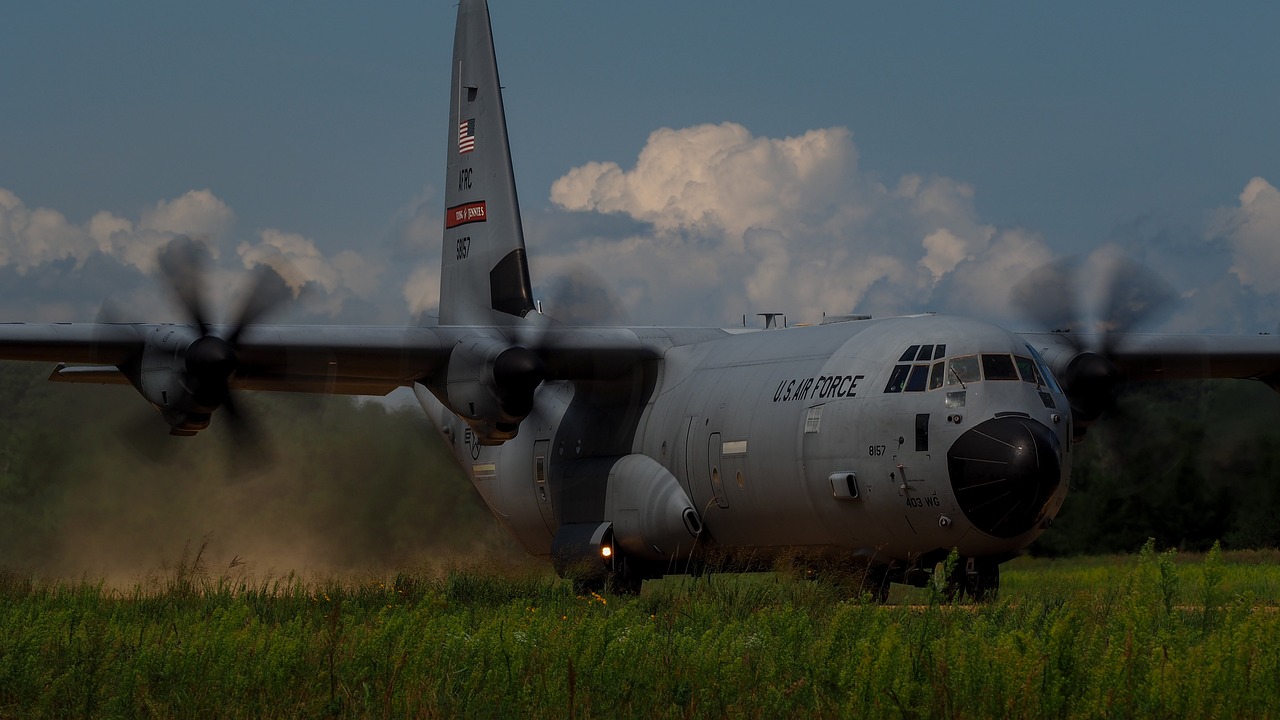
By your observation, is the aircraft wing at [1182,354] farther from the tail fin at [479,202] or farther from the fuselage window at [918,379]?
the tail fin at [479,202]

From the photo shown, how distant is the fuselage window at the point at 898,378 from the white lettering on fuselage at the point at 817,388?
443mm

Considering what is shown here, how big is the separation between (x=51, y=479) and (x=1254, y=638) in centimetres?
1944

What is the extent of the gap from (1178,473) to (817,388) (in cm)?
2081

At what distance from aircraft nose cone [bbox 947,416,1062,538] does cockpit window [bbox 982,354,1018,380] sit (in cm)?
62

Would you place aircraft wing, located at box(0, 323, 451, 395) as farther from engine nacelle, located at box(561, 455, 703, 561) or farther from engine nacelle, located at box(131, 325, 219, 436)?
engine nacelle, located at box(561, 455, 703, 561)

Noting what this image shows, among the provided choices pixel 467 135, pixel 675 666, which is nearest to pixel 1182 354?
pixel 467 135

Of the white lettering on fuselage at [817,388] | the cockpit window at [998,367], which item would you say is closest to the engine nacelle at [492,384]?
the white lettering on fuselage at [817,388]

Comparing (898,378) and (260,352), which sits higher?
(260,352)

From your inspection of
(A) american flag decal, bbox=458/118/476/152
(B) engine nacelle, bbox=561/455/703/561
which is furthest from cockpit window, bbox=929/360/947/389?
(A) american flag decal, bbox=458/118/476/152

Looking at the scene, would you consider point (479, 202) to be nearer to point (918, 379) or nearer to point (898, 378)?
point (898, 378)

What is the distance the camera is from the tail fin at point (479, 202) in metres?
24.0

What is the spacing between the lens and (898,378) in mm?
15336

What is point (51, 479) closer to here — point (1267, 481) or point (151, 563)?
point (151, 563)

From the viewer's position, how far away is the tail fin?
24000mm
